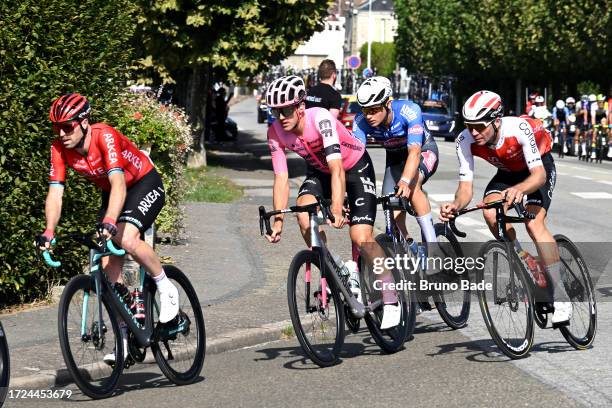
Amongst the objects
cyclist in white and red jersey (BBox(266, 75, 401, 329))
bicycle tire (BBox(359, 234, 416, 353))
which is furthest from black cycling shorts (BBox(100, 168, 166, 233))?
bicycle tire (BBox(359, 234, 416, 353))

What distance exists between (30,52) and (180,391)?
151 inches

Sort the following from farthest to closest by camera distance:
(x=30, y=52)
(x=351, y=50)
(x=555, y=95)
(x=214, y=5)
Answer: (x=351, y=50)
(x=555, y=95)
(x=214, y=5)
(x=30, y=52)

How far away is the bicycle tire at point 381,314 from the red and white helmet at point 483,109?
1.19m

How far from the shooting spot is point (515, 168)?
9.12 m

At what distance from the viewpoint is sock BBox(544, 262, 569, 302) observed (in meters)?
8.99

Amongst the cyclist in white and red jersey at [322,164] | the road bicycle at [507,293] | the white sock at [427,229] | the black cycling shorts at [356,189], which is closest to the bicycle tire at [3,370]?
the cyclist in white and red jersey at [322,164]

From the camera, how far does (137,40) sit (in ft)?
107

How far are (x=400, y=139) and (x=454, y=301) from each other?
128 cm

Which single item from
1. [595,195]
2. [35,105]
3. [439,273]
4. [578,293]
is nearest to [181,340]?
[439,273]

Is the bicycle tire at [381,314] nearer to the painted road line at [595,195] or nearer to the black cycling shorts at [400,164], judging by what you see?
the black cycling shorts at [400,164]

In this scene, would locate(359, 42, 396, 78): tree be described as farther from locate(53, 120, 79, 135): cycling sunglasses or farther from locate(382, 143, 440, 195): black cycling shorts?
locate(53, 120, 79, 135): cycling sunglasses

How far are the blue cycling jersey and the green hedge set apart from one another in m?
2.61

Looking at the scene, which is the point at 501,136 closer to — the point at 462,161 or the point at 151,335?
the point at 462,161

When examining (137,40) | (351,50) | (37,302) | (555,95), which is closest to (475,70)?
(555,95)
